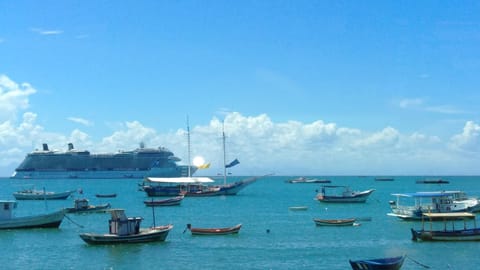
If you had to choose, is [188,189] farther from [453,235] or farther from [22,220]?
[453,235]

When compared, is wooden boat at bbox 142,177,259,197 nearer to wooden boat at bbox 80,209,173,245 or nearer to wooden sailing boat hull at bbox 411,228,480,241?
wooden boat at bbox 80,209,173,245

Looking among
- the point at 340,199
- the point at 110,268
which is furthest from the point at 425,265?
the point at 340,199

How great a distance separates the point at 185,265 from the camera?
121 feet

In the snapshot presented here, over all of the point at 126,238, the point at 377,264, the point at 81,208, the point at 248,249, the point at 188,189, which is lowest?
the point at 248,249

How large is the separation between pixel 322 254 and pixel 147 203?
168ft

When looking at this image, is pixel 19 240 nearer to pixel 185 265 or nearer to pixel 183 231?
pixel 183 231

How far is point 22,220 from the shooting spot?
179 ft

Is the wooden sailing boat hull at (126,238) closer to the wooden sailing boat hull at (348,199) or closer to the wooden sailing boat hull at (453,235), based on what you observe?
the wooden sailing boat hull at (453,235)

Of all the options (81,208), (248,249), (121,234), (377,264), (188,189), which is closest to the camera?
(377,264)

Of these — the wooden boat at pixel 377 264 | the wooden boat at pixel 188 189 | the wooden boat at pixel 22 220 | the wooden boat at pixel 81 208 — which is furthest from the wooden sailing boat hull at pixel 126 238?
the wooden boat at pixel 188 189

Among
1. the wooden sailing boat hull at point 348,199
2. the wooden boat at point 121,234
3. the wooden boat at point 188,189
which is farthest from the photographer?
the wooden boat at point 188,189

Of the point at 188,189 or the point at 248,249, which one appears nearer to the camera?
the point at 248,249

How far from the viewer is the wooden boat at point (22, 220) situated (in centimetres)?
5422

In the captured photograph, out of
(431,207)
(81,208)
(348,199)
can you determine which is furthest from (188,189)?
(431,207)
